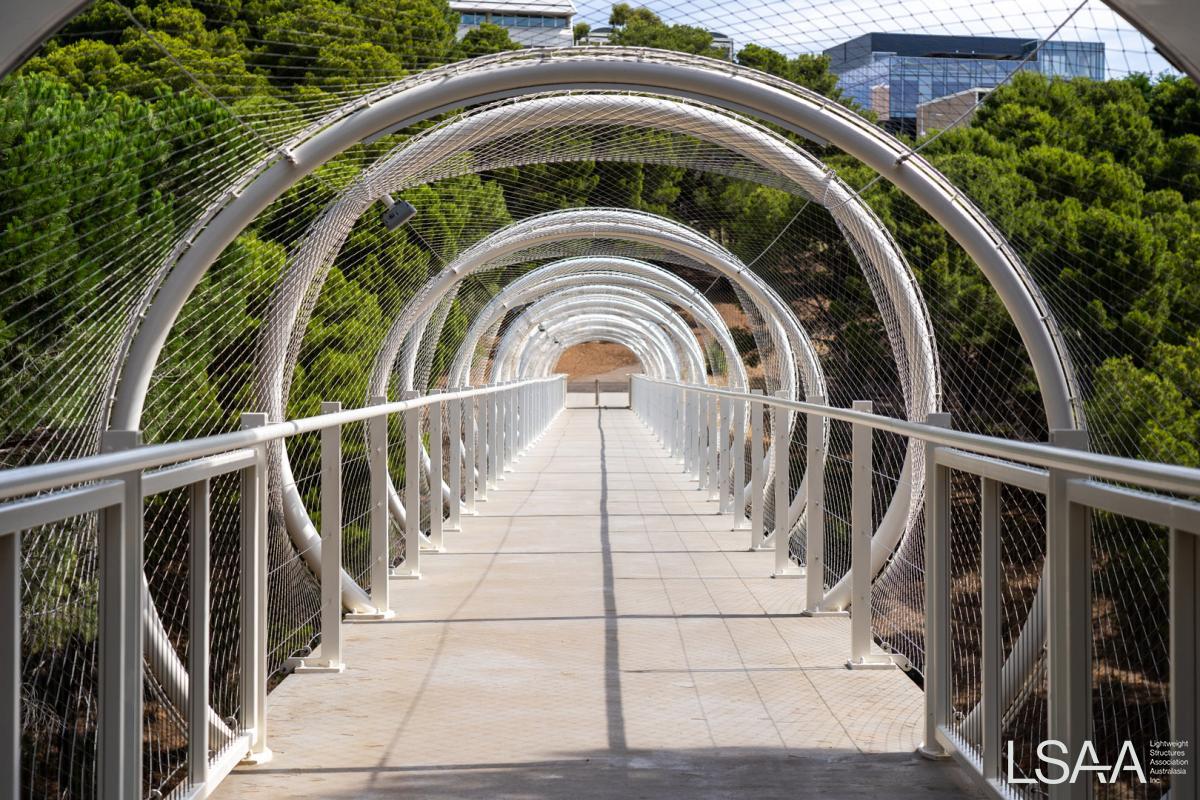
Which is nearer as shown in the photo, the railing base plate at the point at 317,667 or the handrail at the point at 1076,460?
the handrail at the point at 1076,460

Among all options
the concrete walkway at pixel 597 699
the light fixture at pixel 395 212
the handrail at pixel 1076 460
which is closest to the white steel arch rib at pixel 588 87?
the light fixture at pixel 395 212

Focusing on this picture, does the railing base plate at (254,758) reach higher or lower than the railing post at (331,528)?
lower

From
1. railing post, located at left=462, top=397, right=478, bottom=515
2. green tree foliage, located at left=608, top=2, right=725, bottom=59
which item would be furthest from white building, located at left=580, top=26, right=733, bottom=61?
railing post, located at left=462, top=397, right=478, bottom=515

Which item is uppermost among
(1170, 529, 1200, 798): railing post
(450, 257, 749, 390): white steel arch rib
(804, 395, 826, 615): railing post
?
(450, 257, 749, 390): white steel arch rib

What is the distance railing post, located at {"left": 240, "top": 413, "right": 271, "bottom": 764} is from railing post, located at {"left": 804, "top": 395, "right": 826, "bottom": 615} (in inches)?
112

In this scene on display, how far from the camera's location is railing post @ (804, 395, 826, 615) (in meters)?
5.78

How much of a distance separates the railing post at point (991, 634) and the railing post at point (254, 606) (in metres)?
1.80

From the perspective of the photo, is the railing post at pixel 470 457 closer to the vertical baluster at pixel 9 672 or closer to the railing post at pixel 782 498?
the railing post at pixel 782 498

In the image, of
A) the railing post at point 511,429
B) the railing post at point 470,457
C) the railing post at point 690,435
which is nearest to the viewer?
the railing post at point 470,457

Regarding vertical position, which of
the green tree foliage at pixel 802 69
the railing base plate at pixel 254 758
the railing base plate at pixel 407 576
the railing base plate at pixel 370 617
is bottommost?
the railing base plate at pixel 407 576

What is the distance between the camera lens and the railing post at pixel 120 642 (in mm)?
2443

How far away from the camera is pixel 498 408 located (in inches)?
543

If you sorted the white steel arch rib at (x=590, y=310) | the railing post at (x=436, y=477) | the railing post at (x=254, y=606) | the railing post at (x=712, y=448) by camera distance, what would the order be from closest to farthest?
the railing post at (x=254, y=606), the railing post at (x=436, y=477), the railing post at (x=712, y=448), the white steel arch rib at (x=590, y=310)
